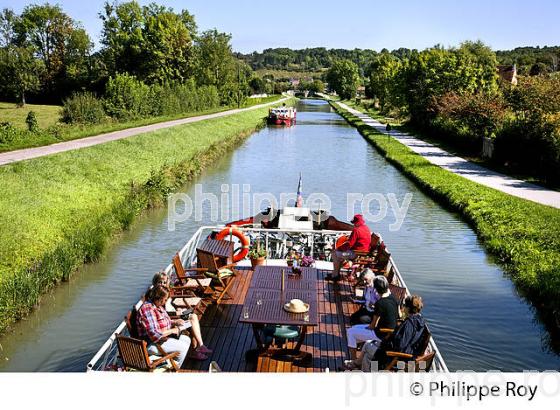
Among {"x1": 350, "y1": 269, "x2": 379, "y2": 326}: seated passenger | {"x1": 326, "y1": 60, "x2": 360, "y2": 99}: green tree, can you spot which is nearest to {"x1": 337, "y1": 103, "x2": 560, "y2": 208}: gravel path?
{"x1": 350, "y1": 269, "x2": 379, "y2": 326}: seated passenger

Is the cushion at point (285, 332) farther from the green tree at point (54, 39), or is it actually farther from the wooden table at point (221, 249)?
the green tree at point (54, 39)

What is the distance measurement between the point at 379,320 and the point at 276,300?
4.97ft

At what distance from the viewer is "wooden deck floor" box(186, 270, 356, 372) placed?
800 centimetres

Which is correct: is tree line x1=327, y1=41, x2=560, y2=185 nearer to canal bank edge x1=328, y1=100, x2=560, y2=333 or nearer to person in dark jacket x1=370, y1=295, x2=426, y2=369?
canal bank edge x1=328, y1=100, x2=560, y2=333

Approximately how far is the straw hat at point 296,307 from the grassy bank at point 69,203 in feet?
18.8

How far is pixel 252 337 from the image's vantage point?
890cm

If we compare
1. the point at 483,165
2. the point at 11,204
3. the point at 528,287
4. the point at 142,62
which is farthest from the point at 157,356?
the point at 142,62

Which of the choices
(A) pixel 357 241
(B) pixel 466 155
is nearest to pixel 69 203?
(A) pixel 357 241

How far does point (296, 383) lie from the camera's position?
5477mm

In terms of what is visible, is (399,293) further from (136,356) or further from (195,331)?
(136,356)

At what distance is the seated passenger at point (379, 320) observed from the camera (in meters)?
7.70

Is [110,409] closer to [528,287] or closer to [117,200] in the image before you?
[528,287]

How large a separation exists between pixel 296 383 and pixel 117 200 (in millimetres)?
16051

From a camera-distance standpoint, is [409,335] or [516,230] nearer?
[409,335]
